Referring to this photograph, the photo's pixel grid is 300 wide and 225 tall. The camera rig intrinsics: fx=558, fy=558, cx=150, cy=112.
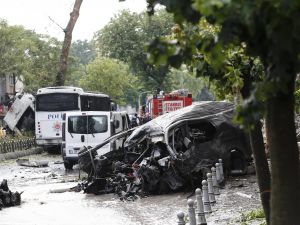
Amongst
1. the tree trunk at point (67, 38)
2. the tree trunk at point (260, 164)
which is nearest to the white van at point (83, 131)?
the tree trunk at point (67, 38)

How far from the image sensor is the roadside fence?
7.52 meters

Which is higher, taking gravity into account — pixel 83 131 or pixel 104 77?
pixel 104 77

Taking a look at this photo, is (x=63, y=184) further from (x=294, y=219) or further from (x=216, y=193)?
(x=294, y=219)

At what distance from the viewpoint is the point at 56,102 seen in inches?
1099

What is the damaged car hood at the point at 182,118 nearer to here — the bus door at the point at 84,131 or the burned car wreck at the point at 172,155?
the burned car wreck at the point at 172,155

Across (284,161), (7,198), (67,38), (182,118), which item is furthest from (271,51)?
(67,38)

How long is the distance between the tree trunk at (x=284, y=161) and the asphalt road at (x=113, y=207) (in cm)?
500

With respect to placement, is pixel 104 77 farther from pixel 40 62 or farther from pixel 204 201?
pixel 204 201

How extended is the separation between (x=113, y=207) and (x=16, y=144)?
59.9ft

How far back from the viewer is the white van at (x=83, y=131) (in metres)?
20.7

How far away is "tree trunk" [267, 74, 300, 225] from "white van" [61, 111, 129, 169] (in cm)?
1714

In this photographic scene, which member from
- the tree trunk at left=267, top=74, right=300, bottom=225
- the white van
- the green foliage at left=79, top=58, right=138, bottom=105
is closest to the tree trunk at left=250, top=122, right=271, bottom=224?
the tree trunk at left=267, top=74, right=300, bottom=225

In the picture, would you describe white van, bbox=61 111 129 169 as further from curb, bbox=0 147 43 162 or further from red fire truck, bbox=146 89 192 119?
red fire truck, bbox=146 89 192 119

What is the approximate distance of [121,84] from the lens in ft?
204
